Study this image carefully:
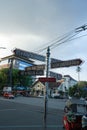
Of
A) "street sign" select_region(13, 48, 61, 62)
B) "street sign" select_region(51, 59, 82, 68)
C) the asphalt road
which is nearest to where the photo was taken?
"street sign" select_region(51, 59, 82, 68)

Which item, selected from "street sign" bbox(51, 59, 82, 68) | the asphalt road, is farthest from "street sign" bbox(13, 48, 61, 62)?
the asphalt road

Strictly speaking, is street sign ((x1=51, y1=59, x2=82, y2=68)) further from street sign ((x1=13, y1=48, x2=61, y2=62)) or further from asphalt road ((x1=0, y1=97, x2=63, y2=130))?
asphalt road ((x1=0, y1=97, x2=63, y2=130))

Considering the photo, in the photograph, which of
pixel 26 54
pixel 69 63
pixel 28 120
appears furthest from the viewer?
pixel 28 120

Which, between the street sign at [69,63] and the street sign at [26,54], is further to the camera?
the street sign at [26,54]

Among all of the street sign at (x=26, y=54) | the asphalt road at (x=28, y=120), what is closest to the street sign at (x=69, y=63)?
the street sign at (x=26, y=54)

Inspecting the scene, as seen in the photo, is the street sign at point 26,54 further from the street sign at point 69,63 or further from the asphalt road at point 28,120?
the asphalt road at point 28,120

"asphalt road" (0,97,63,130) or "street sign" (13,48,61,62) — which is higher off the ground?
"street sign" (13,48,61,62)

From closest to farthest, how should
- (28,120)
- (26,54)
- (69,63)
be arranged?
(69,63)
(26,54)
(28,120)

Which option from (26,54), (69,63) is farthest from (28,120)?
(69,63)

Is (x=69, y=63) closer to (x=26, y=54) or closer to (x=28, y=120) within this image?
(x=26, y=54)

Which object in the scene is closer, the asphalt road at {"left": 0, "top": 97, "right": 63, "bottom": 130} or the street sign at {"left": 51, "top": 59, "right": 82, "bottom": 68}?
the street sign at {"left": 51, "top": 59, "right": 82, "bottom": 68}

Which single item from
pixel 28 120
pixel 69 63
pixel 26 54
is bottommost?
pixel 28 120

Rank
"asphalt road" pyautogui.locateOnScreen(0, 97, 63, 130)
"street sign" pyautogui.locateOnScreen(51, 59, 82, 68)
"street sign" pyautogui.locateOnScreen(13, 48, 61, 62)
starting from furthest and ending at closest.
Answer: "street sign" pyautogui.locateOnScreen(13, 48, 61, 62) < "asphalt road" pyautogui.locateOnScreen(0, 97, 63, 130) < "street sign" pyautogui.locateOnScreen(51, 59, 82, 68)

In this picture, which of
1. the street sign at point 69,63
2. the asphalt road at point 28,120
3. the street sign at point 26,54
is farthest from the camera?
the street sign at point 26,54
